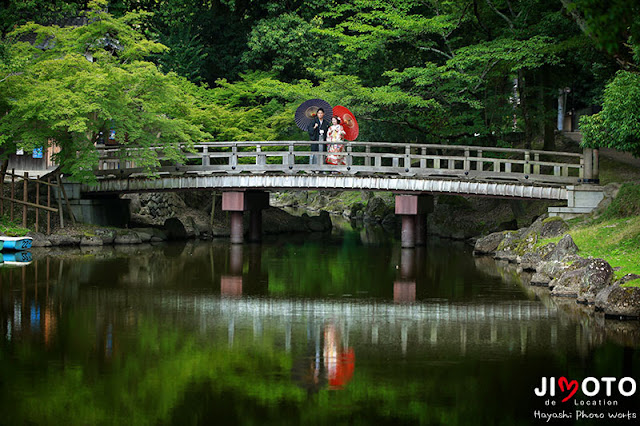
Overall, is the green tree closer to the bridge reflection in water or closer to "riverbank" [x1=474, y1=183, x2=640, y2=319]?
the bridge reflection in water

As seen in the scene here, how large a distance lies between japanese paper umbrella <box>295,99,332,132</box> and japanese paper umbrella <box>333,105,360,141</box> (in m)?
0.34

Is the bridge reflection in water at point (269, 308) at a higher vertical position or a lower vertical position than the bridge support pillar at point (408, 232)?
lower

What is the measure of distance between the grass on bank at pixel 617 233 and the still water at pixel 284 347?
1973mm

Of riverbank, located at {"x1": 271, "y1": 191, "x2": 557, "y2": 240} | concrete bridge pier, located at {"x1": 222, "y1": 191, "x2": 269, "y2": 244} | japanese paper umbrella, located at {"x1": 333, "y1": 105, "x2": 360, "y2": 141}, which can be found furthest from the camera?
riverbank, located at {"x1": 271, "y1": 191, "x2": 557, "y2": 240}

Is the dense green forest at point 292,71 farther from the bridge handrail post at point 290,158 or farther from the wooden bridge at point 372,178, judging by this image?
the bridge handrail post at point 290,158

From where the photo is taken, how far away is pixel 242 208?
31.1 meters

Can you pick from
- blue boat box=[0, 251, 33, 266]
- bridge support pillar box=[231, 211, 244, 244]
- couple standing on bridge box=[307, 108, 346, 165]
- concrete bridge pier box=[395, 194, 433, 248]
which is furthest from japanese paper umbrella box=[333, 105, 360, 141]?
blue boat box=[0, 251, 33, 266]

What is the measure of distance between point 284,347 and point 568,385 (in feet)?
14.9

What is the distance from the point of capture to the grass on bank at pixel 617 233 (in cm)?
1859

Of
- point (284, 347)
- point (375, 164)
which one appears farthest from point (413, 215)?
point (284, 347)

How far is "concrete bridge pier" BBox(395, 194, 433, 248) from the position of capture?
97.1 ft

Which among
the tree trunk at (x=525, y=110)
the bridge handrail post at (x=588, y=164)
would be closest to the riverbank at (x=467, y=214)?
the tree trunk at (x=525, y=110)

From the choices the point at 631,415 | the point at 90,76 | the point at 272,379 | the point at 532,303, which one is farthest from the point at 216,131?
the point at 631,415

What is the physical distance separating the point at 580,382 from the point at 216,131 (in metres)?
26.6
